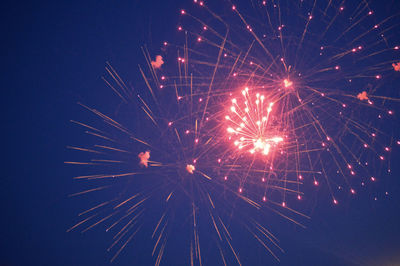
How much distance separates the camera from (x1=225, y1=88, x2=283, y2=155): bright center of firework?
2703mm

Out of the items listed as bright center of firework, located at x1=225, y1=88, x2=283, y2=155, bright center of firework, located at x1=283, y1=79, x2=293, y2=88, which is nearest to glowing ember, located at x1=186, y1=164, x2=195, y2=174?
bright center of firework, located at x1=225, y1=88, x2=283, y2=155

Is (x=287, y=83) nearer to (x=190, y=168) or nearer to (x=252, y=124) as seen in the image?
(x=252, y=124)

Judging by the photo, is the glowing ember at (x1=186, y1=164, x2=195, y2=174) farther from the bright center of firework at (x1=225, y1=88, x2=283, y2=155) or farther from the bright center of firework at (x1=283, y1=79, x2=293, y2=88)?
the bright center of firework at (x1=283, y1=79, x2=293, y2=88)

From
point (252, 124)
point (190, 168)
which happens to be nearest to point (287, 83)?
point (252, 124)

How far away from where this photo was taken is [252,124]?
8.79ft

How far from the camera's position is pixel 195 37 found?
292 centimetres

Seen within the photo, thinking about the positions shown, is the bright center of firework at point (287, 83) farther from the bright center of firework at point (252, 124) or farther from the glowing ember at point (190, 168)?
the glowing ember at point (190, 168)

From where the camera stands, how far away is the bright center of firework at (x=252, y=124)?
270 centimetres

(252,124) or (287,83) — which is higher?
(287,83)

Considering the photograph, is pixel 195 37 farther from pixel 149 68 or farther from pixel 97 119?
pixel 97 119

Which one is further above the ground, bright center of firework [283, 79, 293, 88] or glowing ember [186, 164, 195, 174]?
bright center of firework [283, 79, 293, 88]

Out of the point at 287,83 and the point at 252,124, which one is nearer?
the point at 252,124

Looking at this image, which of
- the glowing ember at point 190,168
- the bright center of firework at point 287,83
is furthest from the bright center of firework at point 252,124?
the glowing ember at point 190,168

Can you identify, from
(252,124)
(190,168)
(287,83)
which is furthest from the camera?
(190,168)
